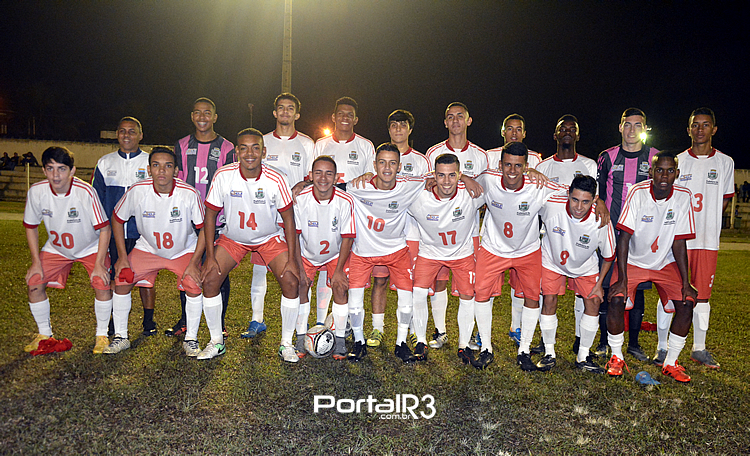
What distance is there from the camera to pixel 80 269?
8516 millimetres

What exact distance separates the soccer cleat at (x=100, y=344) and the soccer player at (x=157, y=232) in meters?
0.09

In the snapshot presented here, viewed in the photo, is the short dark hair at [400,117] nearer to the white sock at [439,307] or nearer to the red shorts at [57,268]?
the white sock at [439,307]

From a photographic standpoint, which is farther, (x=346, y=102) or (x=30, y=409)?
(x=346, y=102)

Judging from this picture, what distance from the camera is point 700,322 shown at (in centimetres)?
491

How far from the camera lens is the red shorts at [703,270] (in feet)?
16.0

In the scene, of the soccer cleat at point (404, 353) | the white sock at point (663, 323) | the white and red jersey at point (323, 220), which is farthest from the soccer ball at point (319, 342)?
the white sock at point (663, 323)

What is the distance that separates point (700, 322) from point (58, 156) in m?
6.79

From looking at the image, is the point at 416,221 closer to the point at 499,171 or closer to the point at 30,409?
the point at 499,171

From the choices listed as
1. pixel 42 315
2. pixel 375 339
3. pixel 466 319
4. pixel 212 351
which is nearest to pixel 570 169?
pixel 466 319

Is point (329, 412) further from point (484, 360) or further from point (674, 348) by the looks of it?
point (674, 348)

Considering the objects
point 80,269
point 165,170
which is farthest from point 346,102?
point 80,269

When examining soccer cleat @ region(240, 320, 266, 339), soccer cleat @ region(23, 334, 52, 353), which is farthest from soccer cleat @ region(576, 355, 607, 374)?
soccer cleat @ region(23, 334, 52, 353)

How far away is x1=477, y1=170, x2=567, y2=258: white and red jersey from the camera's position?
15.6ft

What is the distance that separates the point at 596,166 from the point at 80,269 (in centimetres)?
871
